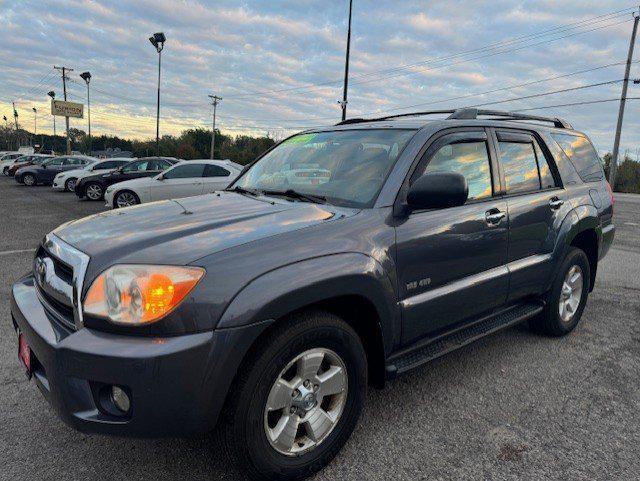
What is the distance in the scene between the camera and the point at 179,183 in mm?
12938

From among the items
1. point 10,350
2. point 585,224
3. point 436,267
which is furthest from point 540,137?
point 10,350

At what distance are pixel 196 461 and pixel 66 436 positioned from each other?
76 centimetres

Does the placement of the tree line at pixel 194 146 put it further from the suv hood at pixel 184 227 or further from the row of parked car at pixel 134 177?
the suv hood at pixel 184 227

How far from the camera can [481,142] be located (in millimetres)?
3270

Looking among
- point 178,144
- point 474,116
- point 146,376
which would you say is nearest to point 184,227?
point 146,376

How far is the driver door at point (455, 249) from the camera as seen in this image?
2.62m

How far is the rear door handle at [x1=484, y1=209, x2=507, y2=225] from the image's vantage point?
10.1 ft

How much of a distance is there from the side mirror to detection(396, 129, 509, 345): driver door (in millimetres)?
136

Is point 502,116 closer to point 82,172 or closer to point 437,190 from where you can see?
point 437,190

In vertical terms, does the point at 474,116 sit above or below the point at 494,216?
above

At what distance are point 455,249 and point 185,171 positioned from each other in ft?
37.0

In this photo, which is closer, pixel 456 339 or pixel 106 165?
pixel 456 339

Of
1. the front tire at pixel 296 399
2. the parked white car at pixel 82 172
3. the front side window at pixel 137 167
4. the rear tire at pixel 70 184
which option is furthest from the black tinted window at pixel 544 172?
the rear tire at pixel 70 184

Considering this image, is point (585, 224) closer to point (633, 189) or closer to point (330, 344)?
point (330, 344)
